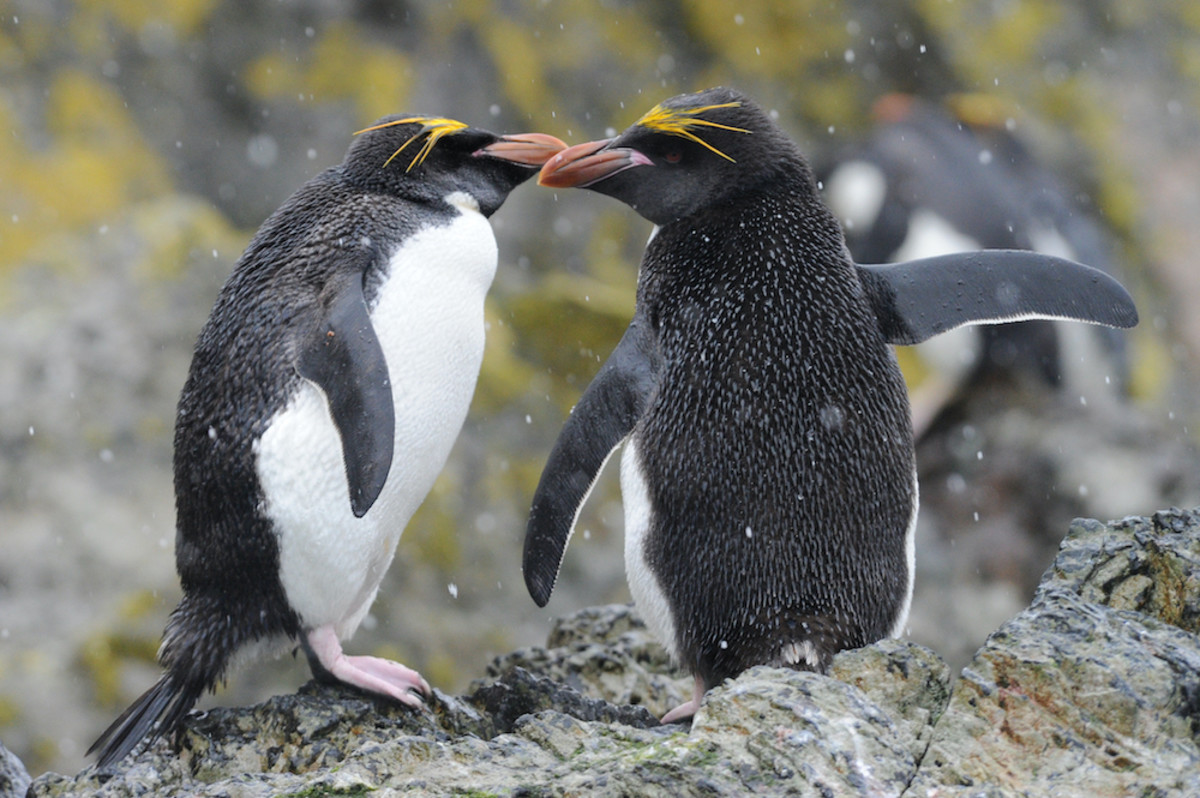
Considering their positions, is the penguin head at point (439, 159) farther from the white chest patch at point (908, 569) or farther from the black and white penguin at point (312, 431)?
the white chest patch at point (908, 569)

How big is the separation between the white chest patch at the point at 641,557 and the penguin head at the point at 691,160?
413 mm

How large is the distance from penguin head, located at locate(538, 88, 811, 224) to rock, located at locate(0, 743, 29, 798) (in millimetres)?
1262

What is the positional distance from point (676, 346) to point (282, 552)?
71 cm

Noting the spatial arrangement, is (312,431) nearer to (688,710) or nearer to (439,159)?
(439,159)

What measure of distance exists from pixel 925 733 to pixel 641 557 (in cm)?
59

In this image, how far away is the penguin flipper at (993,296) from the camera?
6.51ft

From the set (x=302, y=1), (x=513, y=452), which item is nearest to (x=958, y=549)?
(x=513, y=452)

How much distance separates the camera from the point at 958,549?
4293mm

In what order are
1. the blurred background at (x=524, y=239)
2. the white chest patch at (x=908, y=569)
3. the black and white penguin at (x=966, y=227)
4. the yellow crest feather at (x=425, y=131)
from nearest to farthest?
the white chest patch at (x=908, y=569) < the yellow crest feather at (x=425, y=131) < the blurred background at (x=524, y=239) < the black and white penguin at (x=966, y=227)

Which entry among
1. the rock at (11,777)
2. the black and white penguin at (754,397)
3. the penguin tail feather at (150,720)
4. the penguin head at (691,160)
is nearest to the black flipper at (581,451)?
the black and white penguin at (754,397)

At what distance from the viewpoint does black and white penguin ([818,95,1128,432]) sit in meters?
4.51

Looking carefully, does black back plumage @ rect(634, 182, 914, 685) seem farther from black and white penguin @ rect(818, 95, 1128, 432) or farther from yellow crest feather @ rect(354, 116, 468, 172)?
black and white penguin @ rect(818, 95, 1128, 432)

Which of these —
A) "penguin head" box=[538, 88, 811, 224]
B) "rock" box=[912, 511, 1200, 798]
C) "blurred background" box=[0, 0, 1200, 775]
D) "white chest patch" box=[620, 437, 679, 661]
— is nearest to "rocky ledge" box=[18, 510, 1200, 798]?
"rock" box=[912, 511, 1200, 798]

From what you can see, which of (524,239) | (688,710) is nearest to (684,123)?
(688,710)
